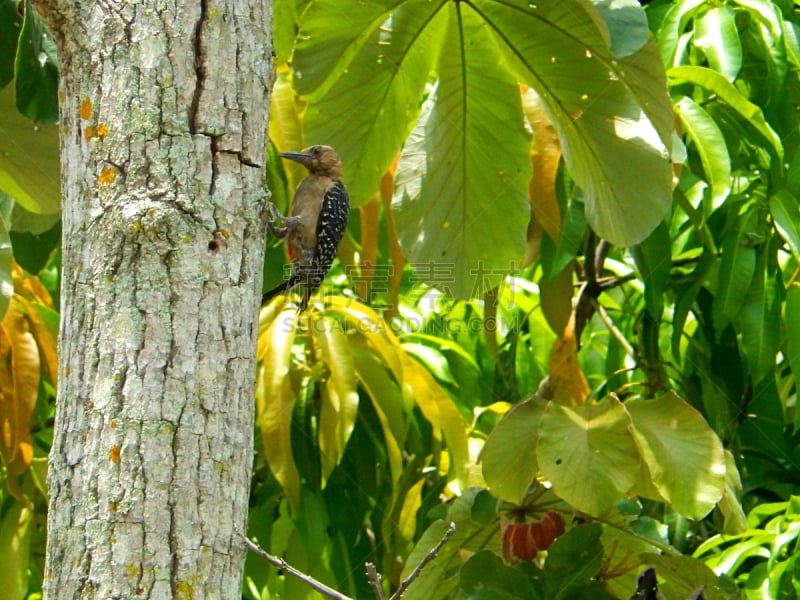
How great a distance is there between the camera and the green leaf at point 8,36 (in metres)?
2.79

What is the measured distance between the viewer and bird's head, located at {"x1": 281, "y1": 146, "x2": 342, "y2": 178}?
336cm

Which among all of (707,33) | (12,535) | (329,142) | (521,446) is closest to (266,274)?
(329,142)

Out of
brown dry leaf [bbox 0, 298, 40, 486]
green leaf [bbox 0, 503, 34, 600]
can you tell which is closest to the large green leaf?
brown dry leaf [bbox 0, 298, 40, 486]

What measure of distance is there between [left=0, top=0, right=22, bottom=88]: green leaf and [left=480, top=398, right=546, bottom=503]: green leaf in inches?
63.7

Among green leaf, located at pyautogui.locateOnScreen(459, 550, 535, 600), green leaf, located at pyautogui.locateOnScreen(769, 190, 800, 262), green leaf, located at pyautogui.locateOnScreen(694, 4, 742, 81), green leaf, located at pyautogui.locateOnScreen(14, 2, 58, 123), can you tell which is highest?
green leaf, located at pyautogui.locateOnScreen(694, 4, 742, 81)

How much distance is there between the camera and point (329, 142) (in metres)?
3.15

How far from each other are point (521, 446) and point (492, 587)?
0.35 m

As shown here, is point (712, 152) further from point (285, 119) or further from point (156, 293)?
point (156, 293)

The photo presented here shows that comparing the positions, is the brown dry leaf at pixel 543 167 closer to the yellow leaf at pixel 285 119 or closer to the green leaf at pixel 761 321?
the green leaf at pixel 761 321

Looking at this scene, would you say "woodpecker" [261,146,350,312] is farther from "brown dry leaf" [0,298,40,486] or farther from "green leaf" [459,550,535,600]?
"green leaf" [459,550,535,600]

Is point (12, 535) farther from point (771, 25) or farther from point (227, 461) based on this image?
point (771, 25)

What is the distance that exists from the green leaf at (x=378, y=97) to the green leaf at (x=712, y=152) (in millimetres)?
775

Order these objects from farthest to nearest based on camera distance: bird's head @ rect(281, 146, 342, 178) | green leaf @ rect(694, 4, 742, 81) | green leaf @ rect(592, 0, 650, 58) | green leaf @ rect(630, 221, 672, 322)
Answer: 1. bird's head @ rect(281, 146, 342, 178)
2. green leaf @ rect(630, 221, 672, 322)
3. green leaf @ rect(694, 4, 742, 81)
4. green leaf @ rect(592, 0, 650, 58)


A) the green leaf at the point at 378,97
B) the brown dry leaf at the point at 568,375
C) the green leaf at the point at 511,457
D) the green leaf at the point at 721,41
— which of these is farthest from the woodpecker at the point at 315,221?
the green leaf at the point at 721,41
